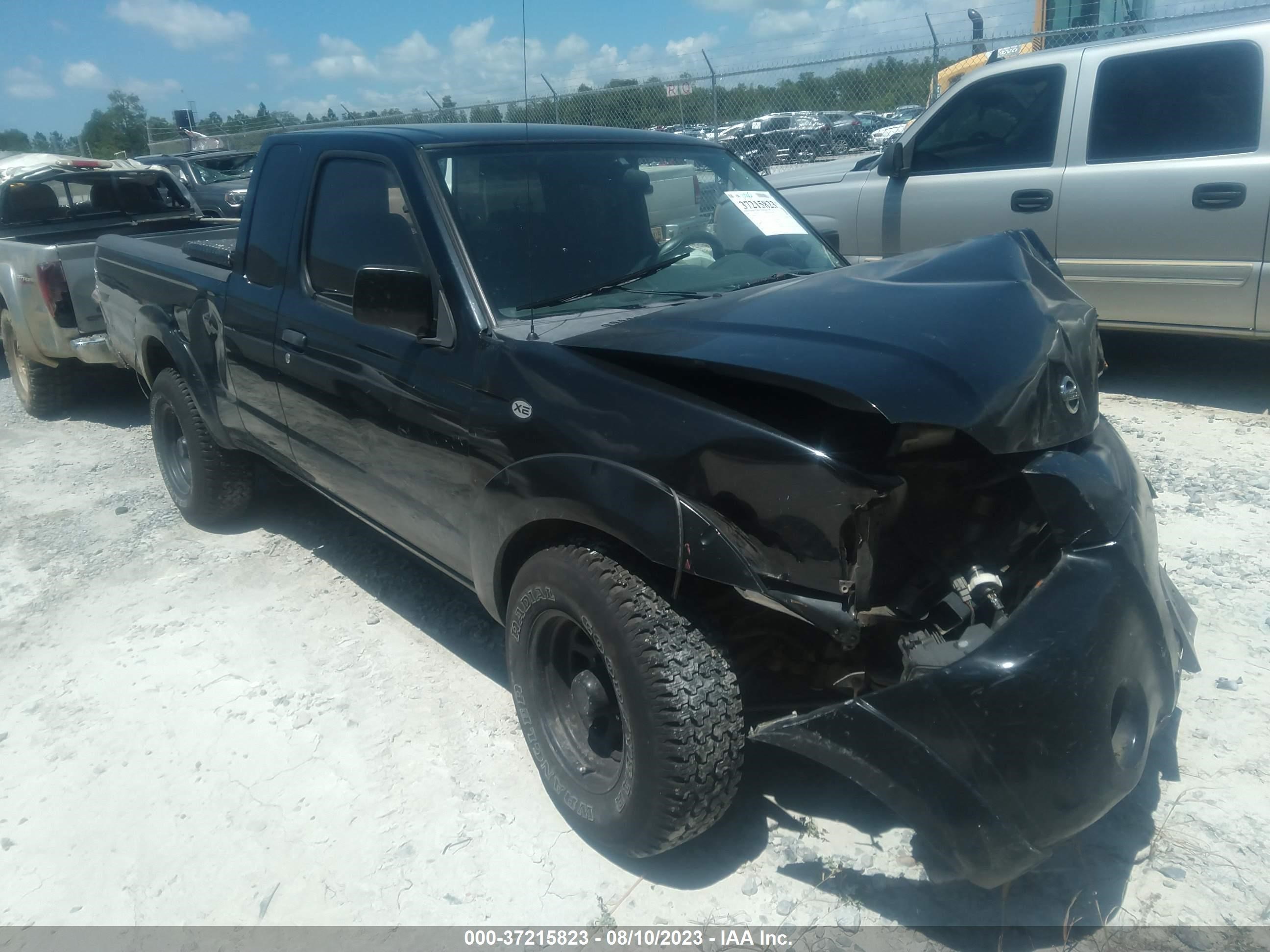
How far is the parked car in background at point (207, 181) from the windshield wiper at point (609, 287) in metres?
11.3

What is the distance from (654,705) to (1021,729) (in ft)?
2.60

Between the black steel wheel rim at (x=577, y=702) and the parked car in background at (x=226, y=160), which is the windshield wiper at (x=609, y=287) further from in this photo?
the parked car in background at (x=226, y=160)

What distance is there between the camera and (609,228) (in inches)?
128

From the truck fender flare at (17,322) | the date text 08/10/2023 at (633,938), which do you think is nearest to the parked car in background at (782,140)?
the truck fender flare at (17,322)

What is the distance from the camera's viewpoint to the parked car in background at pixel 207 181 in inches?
533

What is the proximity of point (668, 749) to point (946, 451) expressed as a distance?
3.09 ft

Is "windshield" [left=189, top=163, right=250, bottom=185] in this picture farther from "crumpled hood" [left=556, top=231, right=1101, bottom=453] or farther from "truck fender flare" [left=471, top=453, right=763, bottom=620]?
"crumpled hood" [left=556, top=231, right=1101, bottom=453]

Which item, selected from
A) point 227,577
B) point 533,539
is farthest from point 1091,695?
point 227,577

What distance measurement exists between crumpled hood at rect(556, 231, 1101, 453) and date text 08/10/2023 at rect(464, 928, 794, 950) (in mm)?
1285

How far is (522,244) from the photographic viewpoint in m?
3.00

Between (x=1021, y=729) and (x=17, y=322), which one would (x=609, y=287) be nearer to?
(x=1021, y=729)

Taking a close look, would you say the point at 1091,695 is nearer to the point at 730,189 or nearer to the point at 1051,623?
the point at 1051,623

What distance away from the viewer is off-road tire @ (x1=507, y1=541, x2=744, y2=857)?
88.0 inches

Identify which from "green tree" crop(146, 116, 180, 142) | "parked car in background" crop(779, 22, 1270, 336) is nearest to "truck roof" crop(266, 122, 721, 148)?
"parked car in background" crop(779, 22, 1270, 336)
